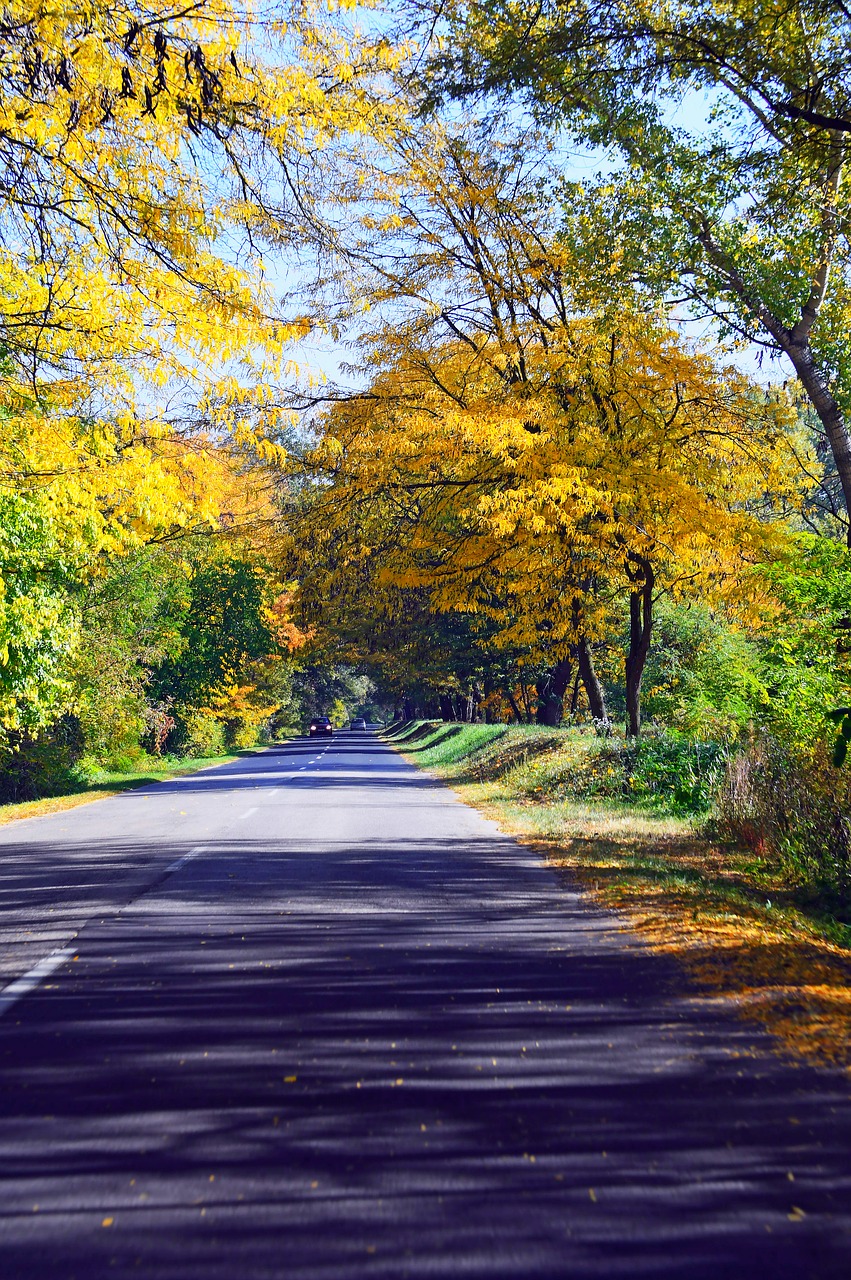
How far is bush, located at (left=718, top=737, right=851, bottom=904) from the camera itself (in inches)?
404

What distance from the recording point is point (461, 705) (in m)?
66.1

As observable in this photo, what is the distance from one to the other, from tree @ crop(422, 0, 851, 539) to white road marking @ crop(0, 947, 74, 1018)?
28.1 ft

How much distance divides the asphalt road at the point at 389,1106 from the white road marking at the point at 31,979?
28mm

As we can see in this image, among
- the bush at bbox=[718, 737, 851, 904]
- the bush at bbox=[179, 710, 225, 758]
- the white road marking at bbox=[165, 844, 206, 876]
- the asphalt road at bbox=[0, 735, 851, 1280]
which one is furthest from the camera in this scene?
the bush at bbox=[179, 710, 225, 758]

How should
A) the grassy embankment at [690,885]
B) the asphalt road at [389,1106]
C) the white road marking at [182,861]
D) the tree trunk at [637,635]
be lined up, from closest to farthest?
the asphalt road at [389,1106]
the grassy embankment at [690,885]
the white road marking at [182,861]
the tree trunk at [637,635]

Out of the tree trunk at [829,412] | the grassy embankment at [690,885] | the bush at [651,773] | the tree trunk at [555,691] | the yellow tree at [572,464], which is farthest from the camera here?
the tree trunk at [555,691]

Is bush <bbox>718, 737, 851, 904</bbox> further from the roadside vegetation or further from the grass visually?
the grass

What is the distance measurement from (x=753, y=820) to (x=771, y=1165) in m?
9.24

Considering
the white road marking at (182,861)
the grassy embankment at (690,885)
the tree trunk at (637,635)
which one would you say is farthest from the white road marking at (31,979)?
the tree trunk at (637,635)

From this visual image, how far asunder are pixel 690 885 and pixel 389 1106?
6674 millimetres

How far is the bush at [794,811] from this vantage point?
10250 millimetres

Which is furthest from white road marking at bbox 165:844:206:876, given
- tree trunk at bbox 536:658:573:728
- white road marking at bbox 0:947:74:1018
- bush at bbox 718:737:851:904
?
tree trunk at bbox 536:658:573:728

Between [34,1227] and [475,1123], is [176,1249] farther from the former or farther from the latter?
[475,1123]

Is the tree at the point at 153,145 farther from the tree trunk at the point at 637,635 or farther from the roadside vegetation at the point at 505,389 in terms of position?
the tree trunk at the point at 637,635
